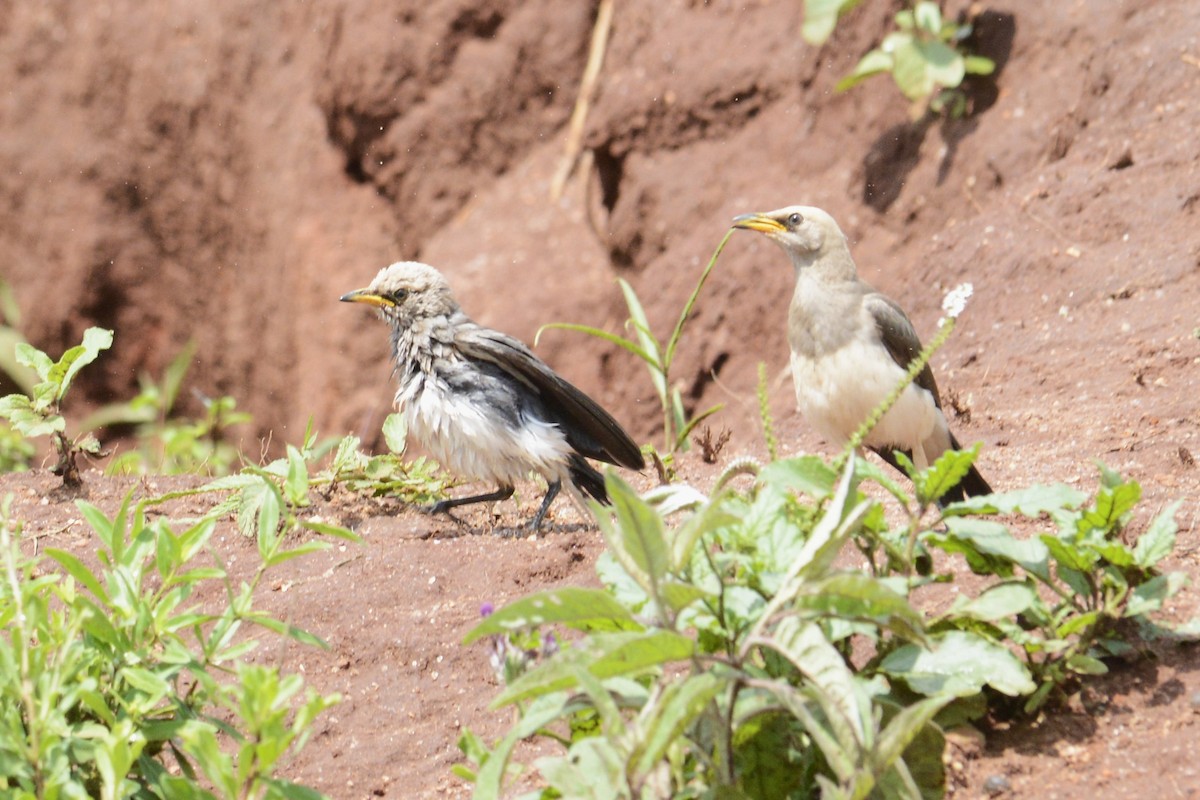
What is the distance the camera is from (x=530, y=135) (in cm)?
1055

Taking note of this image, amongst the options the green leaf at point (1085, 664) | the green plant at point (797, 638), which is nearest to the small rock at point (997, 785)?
the green plant at point (797, 638)

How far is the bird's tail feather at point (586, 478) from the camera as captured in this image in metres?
5.84

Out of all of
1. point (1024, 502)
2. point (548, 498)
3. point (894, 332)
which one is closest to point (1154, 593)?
point (1024, 502)

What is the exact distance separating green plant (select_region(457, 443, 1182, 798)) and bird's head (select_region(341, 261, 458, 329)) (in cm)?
310

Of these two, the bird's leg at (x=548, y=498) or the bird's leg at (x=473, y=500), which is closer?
the bird's leg at (x=548, y=498)

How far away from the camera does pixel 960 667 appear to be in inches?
112

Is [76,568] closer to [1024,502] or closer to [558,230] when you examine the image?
[1024,502]

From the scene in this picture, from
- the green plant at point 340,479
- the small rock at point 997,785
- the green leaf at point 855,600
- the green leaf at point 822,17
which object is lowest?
the green plant at point 340,479

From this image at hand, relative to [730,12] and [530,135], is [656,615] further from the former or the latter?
[530,135]

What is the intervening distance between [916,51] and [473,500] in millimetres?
3837

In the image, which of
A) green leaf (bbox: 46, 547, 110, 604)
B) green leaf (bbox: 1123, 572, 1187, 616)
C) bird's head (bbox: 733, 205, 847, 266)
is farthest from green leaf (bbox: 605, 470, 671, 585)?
bird's head (bbox: 733, 205, 847, 266)

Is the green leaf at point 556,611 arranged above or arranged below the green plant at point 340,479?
above

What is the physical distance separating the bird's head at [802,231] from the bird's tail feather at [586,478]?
1174 millimetres

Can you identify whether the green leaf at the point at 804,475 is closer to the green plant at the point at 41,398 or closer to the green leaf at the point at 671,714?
the green leaf at the point at 671,714
